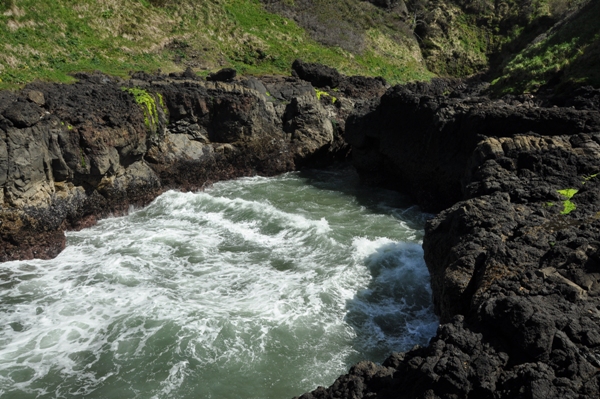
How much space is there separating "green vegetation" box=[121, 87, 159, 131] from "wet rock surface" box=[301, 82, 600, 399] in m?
12.6

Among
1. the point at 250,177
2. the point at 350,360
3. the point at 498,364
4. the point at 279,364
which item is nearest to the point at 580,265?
the point at 498,364

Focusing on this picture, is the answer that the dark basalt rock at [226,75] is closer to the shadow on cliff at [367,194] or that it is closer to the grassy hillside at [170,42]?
the grassy hillside at [170,42]

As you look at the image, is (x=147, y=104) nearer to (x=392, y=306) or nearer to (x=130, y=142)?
(x=130, y=142)

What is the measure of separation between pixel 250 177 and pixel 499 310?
64.9 ft

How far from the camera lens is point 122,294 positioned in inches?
580

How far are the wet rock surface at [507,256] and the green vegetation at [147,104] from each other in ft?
41.4

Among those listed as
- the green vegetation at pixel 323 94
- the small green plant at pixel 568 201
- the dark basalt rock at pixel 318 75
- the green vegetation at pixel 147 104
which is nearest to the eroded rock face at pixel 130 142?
the green vegetation at pixel 147 104

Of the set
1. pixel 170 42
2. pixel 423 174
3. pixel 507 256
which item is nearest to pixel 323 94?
pixel 423 174

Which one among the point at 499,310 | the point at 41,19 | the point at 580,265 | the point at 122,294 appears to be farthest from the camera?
the point at 41,19

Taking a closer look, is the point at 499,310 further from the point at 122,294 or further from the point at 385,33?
the point at 385,33

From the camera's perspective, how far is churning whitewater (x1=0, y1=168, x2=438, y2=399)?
446 inches

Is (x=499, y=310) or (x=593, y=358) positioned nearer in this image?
(x=593, y=358)

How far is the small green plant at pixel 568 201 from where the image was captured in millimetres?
12742

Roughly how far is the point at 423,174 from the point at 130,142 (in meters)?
13.4
